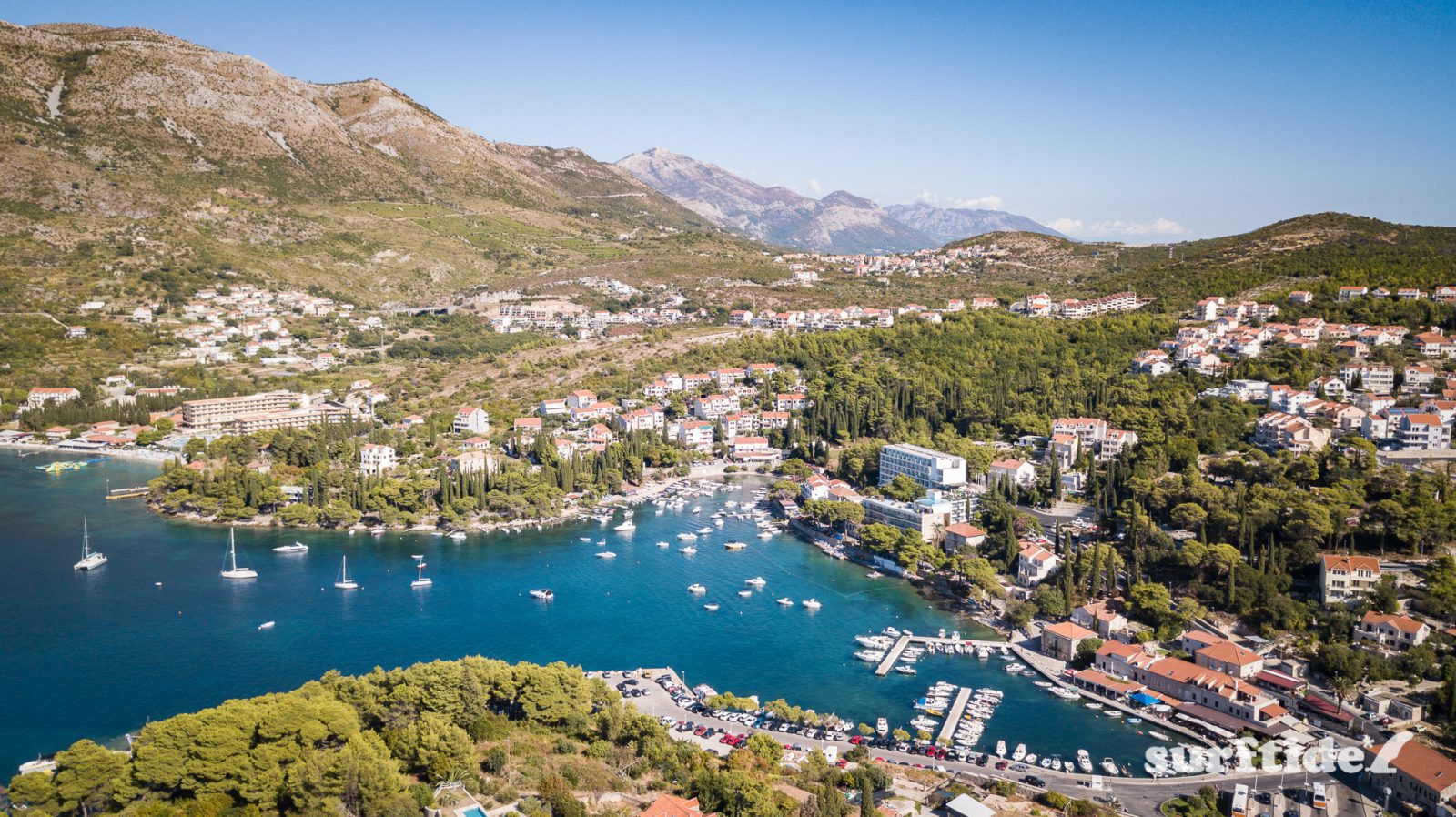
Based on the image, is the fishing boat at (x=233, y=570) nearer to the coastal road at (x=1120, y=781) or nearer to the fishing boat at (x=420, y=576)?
the fishing boat at (x=420, y=576)

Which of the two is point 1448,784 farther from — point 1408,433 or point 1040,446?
point 1040,446

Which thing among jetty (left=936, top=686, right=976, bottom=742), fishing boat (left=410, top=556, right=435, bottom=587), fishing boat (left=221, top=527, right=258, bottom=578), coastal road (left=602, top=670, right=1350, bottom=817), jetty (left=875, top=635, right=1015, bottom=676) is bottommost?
coastal road (left=602, top=670, right=1350, bottom=817)

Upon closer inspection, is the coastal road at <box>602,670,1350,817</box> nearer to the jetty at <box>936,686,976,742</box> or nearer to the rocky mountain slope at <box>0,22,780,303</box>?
the jetty at <box>936,686,976,742</box>

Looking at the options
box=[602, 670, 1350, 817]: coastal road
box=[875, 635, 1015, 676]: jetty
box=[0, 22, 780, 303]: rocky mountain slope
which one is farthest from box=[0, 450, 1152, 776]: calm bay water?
box=[0, 22, 780, 303]: rocky mountain slope

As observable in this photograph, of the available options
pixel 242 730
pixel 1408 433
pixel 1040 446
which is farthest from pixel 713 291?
pixel 242 730

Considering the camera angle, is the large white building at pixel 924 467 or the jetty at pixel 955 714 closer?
the jetty at pixel 955 714

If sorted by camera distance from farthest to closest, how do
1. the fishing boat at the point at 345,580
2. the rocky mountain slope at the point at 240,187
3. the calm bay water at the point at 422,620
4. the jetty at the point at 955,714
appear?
1. the rocky mountain slope at the point at 240,187
2. the fishing boat at the point at 345,580
3. the calm bay water at the point at 422,620
4. the jetty at the point at 955,714

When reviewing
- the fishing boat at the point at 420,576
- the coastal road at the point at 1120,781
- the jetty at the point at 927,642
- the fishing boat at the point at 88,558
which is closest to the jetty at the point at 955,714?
the coastal road at the point at 1120,781

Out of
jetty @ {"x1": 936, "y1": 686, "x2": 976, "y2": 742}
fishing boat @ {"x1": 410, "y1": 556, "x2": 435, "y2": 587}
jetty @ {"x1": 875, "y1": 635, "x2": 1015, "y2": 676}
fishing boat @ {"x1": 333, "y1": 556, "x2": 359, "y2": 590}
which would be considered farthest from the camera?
fishing boat @ {"x1": 410, "y1": 556, "x2": 435, "y2": 587}
